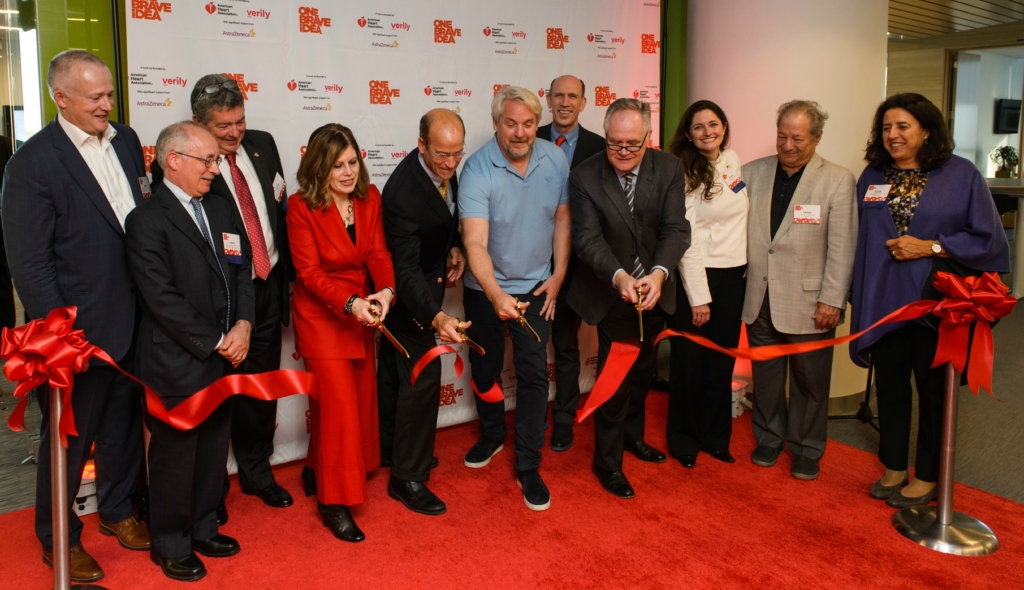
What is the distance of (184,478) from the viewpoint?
2.73 metres

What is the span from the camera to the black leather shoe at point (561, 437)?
3.97m

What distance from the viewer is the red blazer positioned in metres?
2.98

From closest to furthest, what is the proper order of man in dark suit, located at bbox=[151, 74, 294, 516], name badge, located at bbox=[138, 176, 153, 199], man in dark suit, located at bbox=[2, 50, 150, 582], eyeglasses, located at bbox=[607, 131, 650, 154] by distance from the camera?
man in dark suit, located at bbox=[2, 50, 150, 582]
name badge, located at bbox=[138, 176, 153, 199]
man in dark suit, located at bbox=[151, 74, 294, 516]
eyeglasses, located at bbox=[607, 131, 650, 154]

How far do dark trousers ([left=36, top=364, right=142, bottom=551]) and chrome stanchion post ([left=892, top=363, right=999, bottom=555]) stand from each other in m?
3.07

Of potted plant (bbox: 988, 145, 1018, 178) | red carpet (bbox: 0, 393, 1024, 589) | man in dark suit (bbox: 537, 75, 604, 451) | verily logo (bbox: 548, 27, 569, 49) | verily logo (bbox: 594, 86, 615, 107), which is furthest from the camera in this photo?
potted plant (bbox: 988, 145, 1018, 178)

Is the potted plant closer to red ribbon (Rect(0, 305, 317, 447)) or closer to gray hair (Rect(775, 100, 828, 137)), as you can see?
gray hair (Rect(775, 100, 828, 137))

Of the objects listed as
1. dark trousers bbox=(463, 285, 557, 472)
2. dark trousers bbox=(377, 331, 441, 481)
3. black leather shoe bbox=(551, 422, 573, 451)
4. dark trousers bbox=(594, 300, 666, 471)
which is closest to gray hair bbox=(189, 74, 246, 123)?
dark trousers bbox=(377, 331, 441, 481)

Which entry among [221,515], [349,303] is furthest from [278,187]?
[221,515]

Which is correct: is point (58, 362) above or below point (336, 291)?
below

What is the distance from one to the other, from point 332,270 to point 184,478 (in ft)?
3.10

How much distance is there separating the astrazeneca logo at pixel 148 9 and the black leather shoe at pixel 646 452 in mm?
2954

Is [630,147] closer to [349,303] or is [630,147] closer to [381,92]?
[349,303]

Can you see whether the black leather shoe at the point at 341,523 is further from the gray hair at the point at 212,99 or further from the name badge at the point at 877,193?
the name badge at the point at 877,193

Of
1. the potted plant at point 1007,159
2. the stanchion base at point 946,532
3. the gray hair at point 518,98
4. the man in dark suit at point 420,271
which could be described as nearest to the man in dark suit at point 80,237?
the man in dark suit at point 420,271
